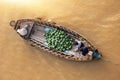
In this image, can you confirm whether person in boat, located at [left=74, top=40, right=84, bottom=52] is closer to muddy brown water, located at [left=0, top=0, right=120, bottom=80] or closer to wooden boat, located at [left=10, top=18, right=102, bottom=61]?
wooden boat, located at [left=10, top=18, right=102, bottom=61]

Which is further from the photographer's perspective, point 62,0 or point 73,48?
point 62,0

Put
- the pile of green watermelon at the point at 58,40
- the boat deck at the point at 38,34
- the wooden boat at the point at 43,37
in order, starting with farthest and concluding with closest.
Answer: the boat deck at the point at 38,34 < the pile of green watermelon at the point at 58,40 < the wooden boat at the point at 43,37

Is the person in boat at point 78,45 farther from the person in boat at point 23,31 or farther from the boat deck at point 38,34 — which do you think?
the person in boat at point 23,31

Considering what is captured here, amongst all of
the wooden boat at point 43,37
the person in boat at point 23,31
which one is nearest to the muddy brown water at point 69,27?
the wooden boat at point 43,37

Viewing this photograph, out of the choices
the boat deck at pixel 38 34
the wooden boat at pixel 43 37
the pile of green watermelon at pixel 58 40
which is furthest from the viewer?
the boat deck at pixel 38 34

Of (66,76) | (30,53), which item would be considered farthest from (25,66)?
(66,76)

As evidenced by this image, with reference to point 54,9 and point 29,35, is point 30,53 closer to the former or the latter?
point 29,35
